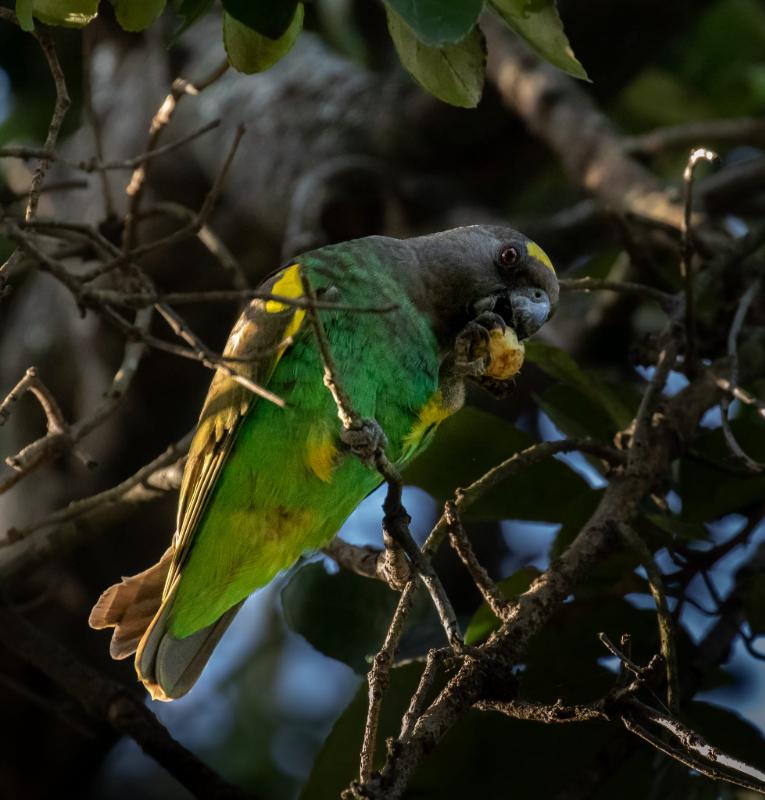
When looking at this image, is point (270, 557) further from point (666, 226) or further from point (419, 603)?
point (666, 226)

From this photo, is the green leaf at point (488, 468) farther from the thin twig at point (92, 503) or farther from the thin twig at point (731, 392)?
the thin twig at point (92, 503)

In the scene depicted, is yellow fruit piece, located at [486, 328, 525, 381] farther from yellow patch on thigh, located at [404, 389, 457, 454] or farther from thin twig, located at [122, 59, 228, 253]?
thin twig, located at [122, 59, 228, 253]

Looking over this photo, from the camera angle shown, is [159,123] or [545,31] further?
[159,123]

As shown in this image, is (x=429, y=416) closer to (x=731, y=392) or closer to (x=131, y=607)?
(x=731, y=392)

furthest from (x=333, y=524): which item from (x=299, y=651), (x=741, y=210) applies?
(x=299, y=651)

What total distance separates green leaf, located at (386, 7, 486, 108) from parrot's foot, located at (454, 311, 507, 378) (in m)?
0.66

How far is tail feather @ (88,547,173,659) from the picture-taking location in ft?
7.95

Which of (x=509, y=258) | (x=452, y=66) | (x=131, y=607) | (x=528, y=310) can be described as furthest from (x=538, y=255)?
(x=131, y=607)

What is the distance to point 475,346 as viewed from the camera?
101 inches

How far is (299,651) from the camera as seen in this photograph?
17.5ft

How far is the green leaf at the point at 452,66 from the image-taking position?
79.5 inches

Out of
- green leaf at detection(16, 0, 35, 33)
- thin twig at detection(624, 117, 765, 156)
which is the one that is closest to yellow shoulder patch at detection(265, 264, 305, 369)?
green leaf at detection(16, 0, 35, 33)

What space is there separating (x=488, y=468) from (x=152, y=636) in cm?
89

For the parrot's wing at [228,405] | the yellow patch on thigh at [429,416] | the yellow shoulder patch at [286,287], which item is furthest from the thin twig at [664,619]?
the yellow shoulder patch at [286,287]
